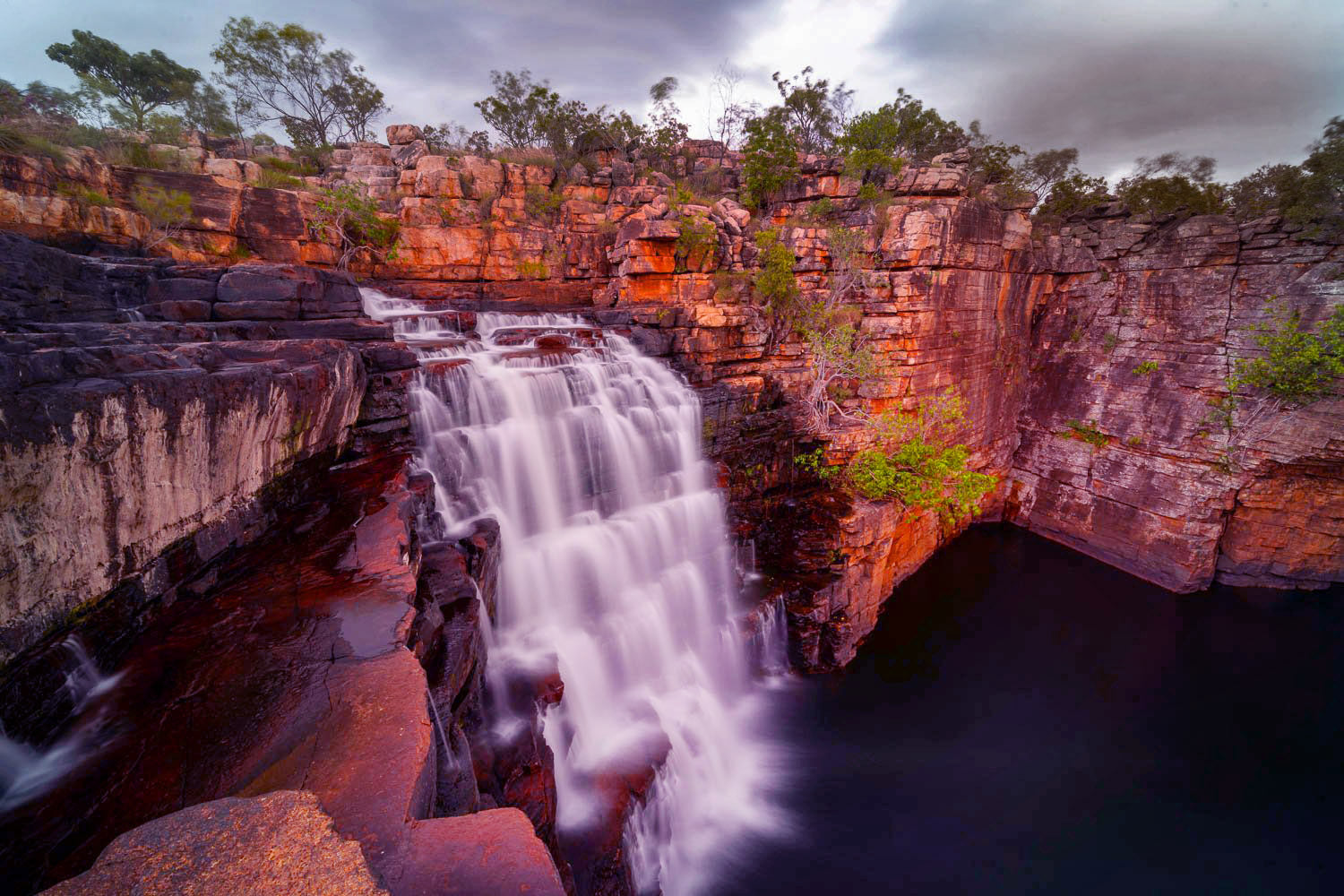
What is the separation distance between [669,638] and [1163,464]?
13800 millimetres

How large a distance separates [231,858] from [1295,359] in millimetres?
17733

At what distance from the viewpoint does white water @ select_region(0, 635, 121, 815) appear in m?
2.75

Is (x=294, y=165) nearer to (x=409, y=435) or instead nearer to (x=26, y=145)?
(x=26, y=145)

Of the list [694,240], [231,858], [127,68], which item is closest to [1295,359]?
[694,240]

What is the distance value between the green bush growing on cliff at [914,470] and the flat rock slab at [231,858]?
34.9ft

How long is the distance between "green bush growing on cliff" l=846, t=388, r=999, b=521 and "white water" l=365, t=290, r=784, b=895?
366 cm

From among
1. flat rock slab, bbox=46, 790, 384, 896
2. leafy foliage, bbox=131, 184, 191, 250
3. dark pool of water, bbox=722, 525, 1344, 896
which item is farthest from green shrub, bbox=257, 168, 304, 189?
dark pool of water, bbox=722, 525, 1344, 896

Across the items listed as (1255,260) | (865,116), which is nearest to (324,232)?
(865,116)

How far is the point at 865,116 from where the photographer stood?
19422 millimetres

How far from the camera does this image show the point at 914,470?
36.1 feet

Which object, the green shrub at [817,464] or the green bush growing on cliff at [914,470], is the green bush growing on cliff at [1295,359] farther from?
the green shrub at [817,464]

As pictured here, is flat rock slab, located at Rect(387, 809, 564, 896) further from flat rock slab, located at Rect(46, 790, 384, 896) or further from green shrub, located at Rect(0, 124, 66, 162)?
green shrub, located at Rect(0, 124, 66, 162)

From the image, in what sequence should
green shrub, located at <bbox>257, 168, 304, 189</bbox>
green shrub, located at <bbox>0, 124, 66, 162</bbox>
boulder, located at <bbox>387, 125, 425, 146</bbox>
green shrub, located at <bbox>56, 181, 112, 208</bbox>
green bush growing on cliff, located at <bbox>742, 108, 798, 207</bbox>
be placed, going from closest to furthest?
green shrub, located at <bbox>0, 124, 66, 162</bbox> → green shrub, located at <bbox>56, 181, 112, 208</bbox> → green shrub, located at <bbox>257, 168, 304, 189</bbox> → boulder, located at <bbox>387, 125, 425, 146</bbox> → green bush growing on cliff, located at <bbox>742, 108, 798, 207</bbox>

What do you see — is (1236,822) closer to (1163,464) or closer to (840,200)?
(1163,464)
